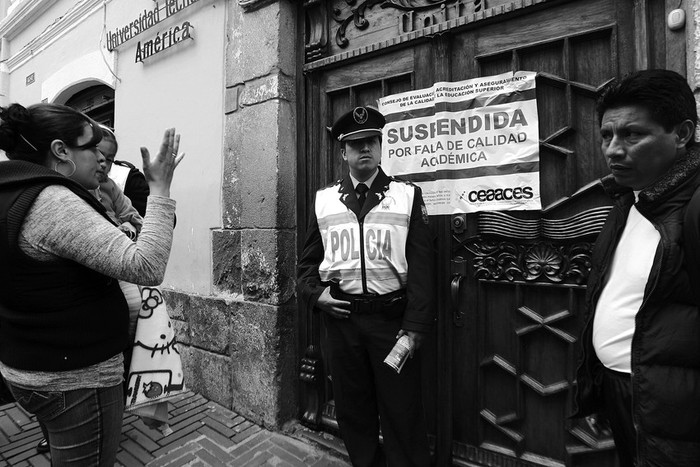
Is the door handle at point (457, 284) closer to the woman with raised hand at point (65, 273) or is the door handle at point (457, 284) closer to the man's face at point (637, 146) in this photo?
the man's face at point (637, 146)

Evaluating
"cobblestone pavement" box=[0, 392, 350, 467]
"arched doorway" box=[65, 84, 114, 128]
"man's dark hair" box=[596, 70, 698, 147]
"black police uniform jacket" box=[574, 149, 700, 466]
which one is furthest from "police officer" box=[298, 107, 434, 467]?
"arched doorway" box=[65, 84, 114, 128]

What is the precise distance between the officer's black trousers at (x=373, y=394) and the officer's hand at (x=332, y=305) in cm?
6

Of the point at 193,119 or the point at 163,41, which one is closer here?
the point at 193,119

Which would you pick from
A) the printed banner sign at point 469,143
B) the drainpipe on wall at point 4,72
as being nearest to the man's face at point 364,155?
the printed banner sign at point 469,143

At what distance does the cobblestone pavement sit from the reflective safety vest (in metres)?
1.34

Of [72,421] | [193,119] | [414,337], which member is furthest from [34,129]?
[193,119]

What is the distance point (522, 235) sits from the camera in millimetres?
2188

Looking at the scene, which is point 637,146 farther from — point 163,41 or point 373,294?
point 163,41

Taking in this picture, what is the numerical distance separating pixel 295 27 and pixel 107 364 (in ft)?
8.97

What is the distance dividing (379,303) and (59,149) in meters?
1.51

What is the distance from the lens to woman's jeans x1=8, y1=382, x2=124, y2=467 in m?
1.32

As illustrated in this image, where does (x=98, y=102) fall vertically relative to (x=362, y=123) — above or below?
above

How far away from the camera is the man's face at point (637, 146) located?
1.24 m

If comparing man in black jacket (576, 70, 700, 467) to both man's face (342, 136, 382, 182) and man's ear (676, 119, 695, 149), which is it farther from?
man's face (342, 136, 382, 182)
